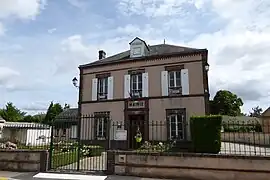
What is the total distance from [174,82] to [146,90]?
2163mm

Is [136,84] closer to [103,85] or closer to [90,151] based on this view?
[103,85]

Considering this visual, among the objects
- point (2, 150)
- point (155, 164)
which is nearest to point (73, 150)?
point (2, 150)

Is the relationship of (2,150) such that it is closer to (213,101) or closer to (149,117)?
Result: (149,117)

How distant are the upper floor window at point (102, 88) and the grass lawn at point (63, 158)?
8.47 metres

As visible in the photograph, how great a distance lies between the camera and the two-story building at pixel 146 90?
55.2 feet

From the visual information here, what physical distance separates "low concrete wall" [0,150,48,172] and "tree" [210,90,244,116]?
38860 mm

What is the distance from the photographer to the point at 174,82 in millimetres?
17609

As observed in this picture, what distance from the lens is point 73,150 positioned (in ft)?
37.7

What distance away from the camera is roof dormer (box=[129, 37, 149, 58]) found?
1927 cm

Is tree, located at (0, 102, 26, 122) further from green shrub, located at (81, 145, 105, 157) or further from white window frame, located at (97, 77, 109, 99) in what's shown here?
green shrub, located at (81, 145, 105, 157)

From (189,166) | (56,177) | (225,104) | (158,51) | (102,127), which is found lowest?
(56,177)

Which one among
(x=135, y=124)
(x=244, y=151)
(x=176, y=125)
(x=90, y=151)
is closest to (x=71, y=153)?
(x=90, y=151)

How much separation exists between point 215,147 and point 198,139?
74cm

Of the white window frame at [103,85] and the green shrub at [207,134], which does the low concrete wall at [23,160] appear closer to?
the green shrub at [207,134]
